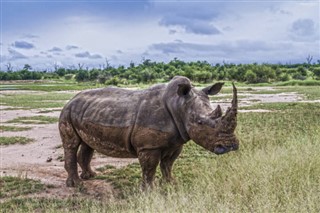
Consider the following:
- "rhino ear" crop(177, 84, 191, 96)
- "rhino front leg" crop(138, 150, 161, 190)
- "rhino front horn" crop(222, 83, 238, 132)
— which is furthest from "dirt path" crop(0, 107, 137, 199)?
"rhino front horn" crop(222, 83, 238, 132)

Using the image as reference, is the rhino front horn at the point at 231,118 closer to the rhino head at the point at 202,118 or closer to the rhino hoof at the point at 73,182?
the rhino head at the point at 202,118

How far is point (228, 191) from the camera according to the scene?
574 centimetres

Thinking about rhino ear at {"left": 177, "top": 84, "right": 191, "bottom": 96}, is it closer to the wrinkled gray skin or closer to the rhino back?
the wrinkled gray skin

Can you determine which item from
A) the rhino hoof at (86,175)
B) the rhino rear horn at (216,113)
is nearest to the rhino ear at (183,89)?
the rhino rear horn at (216,113)

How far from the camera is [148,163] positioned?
6609mm

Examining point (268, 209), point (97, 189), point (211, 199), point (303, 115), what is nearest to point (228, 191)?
point (211, 199)

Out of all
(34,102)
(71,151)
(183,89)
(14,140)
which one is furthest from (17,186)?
(34,102)

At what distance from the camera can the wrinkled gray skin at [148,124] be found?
5.86 m

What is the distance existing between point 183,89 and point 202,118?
1.94ft

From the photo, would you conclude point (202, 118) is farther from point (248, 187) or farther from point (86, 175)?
point (86, 175)

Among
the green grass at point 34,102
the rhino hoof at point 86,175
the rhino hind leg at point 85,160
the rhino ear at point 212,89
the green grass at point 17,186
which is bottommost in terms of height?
the green grass at point 34,102

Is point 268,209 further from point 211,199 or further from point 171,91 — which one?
point 171,91

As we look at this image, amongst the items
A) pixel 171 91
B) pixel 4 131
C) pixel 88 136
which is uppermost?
pixel 171 91

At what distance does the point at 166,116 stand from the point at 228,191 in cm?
151
